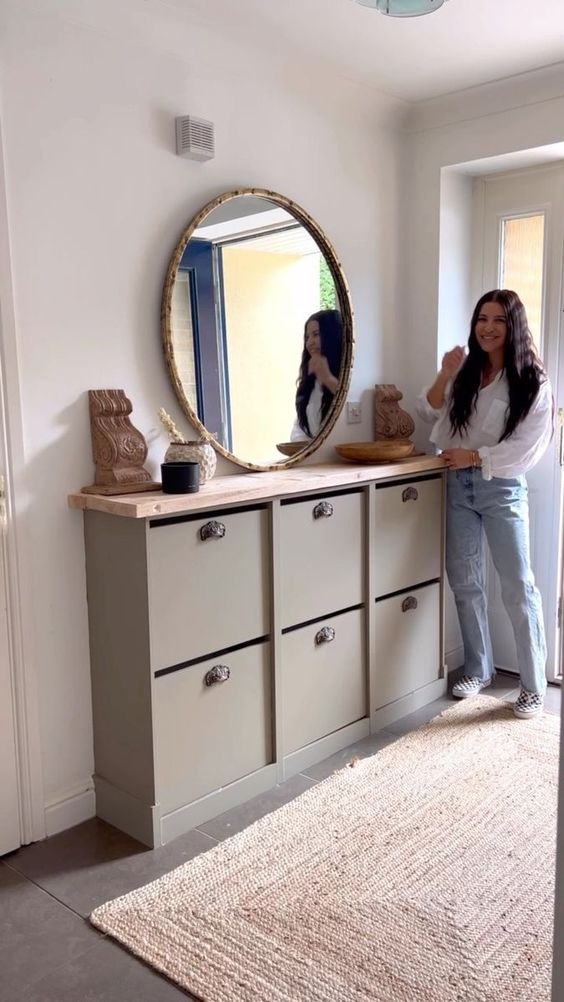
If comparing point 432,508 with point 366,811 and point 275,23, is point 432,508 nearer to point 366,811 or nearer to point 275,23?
point 366,811

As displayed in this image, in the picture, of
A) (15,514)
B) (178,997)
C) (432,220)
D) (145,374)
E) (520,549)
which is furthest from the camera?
(432,220)

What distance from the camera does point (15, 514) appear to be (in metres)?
2.22

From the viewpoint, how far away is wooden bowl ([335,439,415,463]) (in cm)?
302

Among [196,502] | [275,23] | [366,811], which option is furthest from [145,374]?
[366,811]

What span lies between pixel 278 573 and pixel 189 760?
0.61m

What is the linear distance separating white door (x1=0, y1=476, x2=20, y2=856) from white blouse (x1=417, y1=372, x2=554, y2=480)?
177cm

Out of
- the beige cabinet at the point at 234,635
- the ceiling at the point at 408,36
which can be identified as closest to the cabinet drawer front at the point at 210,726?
the beige cabinet at the point at 234,635

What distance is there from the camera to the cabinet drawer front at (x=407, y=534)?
298 cm

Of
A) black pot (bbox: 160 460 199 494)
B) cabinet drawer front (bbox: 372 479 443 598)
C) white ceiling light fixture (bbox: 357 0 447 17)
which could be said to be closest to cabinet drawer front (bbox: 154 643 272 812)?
black pot (bbox: 160 460 199 494)

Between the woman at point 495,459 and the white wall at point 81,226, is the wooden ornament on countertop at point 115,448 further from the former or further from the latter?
the woman at point 495,459

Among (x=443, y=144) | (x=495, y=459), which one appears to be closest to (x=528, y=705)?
(x=495, y=459)

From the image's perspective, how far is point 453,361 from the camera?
3.26 m

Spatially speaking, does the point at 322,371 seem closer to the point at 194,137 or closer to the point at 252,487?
the point at 252,487

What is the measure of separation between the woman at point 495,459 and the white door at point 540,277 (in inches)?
8.2
